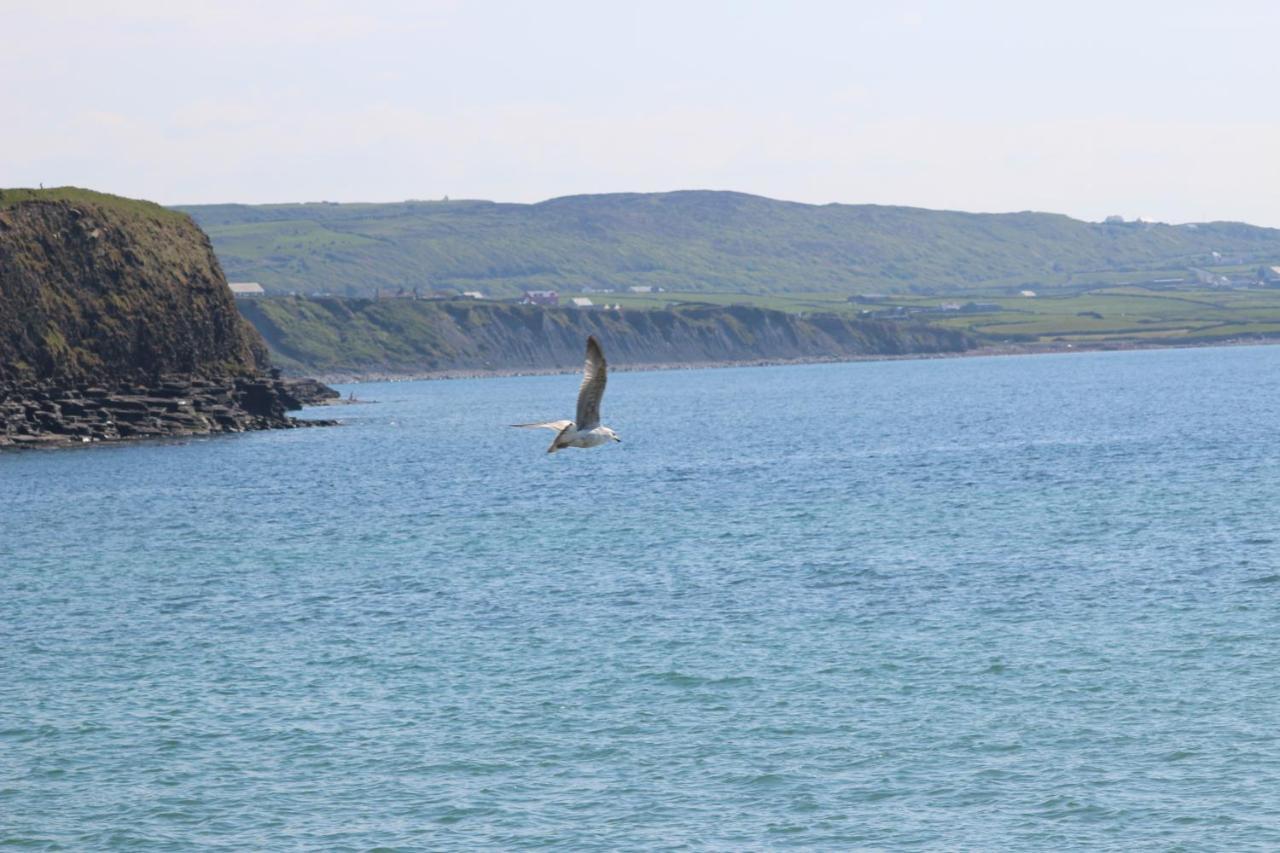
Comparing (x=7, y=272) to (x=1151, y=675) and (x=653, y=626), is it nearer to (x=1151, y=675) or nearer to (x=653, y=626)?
(x=653, y=626)

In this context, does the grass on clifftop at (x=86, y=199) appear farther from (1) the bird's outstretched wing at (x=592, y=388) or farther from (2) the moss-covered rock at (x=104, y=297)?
(1) the bird's outstretched wing at (x=592, y=388)

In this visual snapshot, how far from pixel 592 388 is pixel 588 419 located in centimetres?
102

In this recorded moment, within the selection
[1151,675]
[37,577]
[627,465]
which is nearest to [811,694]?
[1151,675]

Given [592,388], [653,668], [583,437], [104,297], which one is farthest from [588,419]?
[104,297]

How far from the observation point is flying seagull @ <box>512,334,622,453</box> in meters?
21.8

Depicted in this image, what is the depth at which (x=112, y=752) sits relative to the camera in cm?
3366

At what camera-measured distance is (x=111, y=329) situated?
119 metres

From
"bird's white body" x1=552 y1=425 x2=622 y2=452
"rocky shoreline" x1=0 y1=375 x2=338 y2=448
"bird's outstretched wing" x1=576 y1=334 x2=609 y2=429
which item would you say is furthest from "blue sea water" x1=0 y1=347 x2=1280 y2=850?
"rocky shoreline" x1=0 y1=375 x2=338 y2=448

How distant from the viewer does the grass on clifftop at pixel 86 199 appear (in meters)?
122

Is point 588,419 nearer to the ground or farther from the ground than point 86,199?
nearer to the ground

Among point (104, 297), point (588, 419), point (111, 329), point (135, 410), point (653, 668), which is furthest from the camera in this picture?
point (104, 297)

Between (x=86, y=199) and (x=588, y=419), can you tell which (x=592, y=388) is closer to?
(x=588, y=419)

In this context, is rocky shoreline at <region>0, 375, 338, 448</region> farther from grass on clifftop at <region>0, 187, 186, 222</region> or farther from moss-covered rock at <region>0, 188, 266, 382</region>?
grass on clifftop at <region>0, 187, 186, 222</region>

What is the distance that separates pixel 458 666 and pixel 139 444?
82.3 metres
